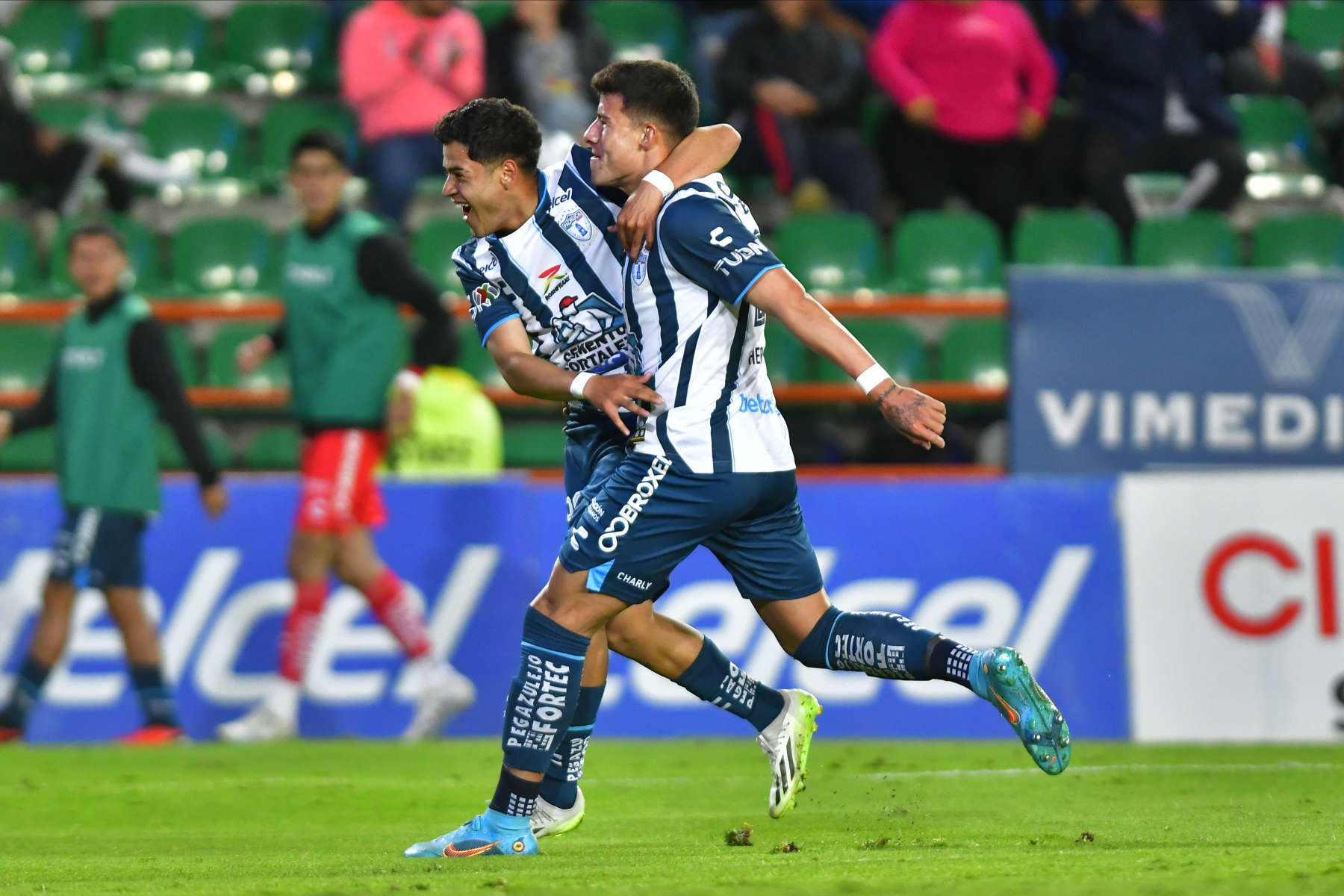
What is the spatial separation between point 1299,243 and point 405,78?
5.64 meters

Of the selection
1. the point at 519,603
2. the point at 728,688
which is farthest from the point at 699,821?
the point at 519,603

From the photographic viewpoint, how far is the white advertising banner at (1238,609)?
8703 mm

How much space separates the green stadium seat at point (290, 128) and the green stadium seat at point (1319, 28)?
22.1 feet

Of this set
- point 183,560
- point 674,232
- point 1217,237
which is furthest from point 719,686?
point 1217,237

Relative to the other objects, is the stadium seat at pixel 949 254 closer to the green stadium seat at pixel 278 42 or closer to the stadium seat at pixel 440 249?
the stadium seat at pixel 440 249

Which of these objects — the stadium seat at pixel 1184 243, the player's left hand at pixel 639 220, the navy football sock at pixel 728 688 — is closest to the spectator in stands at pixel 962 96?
the stadium seat at pixel 1184 243

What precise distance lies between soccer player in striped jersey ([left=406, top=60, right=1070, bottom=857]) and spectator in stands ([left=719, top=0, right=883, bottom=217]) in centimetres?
657

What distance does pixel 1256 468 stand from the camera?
926 centimetres

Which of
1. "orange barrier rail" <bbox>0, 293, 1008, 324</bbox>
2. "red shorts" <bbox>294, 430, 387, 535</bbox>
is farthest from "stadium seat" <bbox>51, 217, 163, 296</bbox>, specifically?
"red shorts" <bbox>294, 430, 387, 535</bbox>

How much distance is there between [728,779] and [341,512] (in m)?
2.49

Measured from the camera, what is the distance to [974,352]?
35.1 feet

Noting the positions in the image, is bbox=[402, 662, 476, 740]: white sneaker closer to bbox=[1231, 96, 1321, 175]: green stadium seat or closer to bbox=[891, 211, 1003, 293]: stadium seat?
bbox=[891, 211, 1003, 293]: stadium seat

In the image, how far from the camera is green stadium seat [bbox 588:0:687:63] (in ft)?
42.9

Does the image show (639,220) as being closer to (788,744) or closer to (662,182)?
(662,182)
